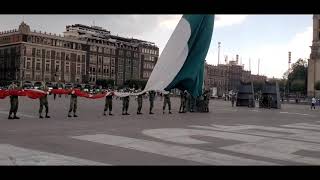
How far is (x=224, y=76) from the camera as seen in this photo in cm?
17462

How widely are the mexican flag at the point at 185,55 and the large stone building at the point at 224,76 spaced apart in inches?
5236

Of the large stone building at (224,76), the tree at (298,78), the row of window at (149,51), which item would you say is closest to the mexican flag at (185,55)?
the tree at (298,78)

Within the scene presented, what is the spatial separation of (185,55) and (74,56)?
360 feet

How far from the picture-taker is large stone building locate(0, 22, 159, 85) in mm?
117750

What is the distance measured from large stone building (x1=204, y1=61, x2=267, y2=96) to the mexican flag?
5236 inches

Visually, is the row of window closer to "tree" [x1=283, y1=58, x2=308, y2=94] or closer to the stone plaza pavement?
"tree" [x1=283, y1=58, x2=308, y2=94]

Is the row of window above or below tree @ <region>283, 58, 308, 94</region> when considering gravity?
above

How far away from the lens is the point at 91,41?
135375mm

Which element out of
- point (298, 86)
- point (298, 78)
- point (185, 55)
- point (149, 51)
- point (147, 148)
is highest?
point (149, 51)

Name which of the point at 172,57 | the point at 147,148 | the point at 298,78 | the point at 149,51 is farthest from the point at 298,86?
the point at 147,148

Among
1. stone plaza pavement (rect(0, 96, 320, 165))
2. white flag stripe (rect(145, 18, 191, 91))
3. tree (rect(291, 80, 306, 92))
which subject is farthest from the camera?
tree (rect(291, 80, 306, 92))

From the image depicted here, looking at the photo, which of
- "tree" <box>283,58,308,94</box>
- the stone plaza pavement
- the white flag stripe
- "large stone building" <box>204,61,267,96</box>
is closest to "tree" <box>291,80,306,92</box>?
"tree" <box>283,58,308,94</box>

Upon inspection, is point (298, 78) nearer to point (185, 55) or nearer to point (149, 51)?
point (149, 51)

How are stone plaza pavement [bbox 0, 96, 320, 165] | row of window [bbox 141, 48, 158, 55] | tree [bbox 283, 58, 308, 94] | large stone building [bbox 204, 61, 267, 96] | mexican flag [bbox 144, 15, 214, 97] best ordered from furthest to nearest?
1. large stone building [bbox 204, 61, 267, 96]
2. row of window [bbox 141, 48, 158, 55]
3. tree [bbox 283, 58, 308, 94]
4. mexican flag [bbox 144, 15, 214, 97]
5. stone plaza pavement [bbox 0, 96, 320, 165]
